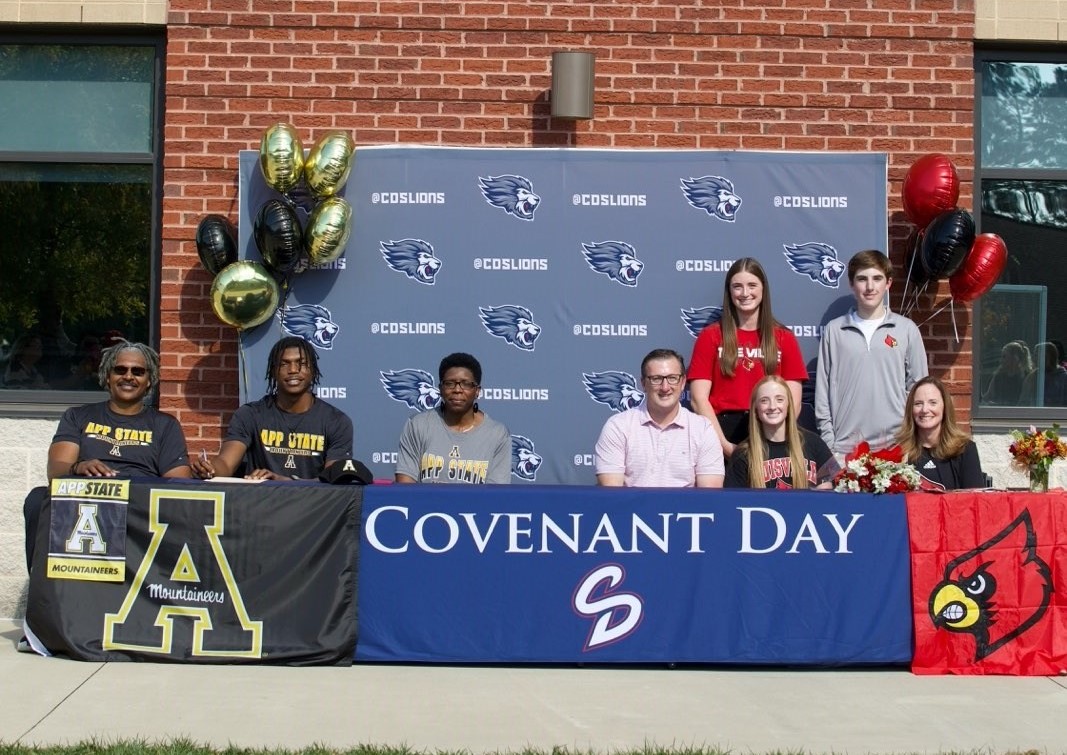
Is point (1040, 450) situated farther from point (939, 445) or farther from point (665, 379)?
point (665, 379)

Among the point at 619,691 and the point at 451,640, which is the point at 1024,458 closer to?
the point at 619,691

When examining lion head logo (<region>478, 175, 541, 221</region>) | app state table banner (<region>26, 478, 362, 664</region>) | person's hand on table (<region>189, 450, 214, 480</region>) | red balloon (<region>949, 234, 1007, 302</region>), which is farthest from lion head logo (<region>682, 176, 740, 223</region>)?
person's hand on table (<region>189, 450, 214, 480</region>)

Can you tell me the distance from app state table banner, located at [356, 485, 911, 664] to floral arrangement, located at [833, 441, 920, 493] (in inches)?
4.4

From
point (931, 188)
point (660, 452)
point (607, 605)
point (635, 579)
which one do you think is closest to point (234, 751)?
point (607, 605)

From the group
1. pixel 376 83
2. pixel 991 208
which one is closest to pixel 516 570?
pixel 376 83

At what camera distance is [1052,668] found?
6.52 metres

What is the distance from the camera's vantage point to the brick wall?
829 centimetres

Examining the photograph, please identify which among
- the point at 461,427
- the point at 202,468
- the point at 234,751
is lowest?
the point at 234,751

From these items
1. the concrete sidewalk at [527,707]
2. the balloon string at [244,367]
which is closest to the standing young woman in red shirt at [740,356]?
the concrete sidewalk at [527,707]

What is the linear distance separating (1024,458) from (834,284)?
70.6 inches

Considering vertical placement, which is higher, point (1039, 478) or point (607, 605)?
point (1039, 478)

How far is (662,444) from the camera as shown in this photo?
7176mm

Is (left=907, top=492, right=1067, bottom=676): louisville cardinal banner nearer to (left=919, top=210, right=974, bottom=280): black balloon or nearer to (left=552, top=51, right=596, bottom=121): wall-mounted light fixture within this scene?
(left=919, top=210, right=974, bottom=280): black balloon

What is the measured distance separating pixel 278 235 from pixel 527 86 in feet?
5.95
